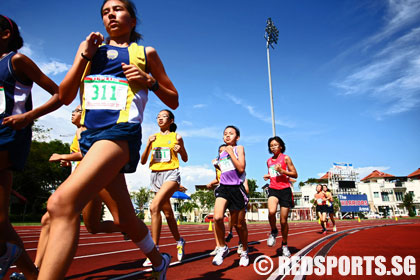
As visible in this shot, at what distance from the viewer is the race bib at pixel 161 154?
4699mm

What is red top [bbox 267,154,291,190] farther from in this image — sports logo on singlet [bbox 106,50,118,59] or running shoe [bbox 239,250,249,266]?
sports logo on singlet [bbox 106,50,118,59]

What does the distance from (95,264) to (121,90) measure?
3.39m

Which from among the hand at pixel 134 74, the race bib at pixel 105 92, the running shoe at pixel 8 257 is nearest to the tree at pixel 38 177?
the running shoe at pixel 8 257

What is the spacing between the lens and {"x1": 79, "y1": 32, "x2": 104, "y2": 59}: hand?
1.92 m

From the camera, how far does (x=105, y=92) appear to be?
1.97 meters

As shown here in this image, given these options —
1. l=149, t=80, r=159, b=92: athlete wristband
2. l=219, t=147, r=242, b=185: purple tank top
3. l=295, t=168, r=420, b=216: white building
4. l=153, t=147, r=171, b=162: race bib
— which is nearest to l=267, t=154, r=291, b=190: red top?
l=219, t=147, r=242, b=185: purple tank top

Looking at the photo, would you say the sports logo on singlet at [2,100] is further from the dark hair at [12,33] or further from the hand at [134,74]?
the hand at [134,74]

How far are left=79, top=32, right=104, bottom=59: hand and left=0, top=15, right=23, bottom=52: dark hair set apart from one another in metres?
0.99

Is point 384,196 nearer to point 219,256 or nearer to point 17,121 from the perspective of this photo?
point 219,256

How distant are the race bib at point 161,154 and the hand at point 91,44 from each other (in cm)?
285

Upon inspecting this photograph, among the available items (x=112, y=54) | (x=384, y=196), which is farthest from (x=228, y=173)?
(x=384, y=196)

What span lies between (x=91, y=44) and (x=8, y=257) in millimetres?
1596

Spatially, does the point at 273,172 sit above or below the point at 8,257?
above

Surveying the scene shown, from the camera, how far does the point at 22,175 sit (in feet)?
101
